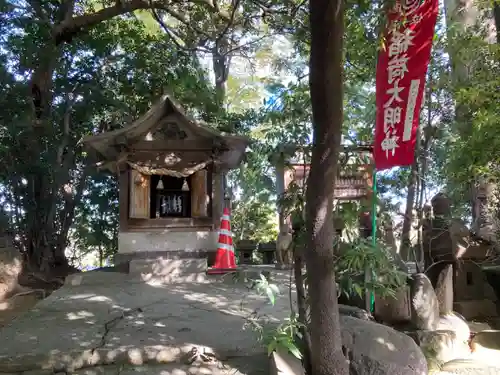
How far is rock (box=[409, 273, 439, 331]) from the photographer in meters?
5.28

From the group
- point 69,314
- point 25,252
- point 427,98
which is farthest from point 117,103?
point 427,98

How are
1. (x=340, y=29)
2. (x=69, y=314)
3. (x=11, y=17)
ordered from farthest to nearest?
(x=11, y=17) < (x=69, y=314) < (x=340, y=29)

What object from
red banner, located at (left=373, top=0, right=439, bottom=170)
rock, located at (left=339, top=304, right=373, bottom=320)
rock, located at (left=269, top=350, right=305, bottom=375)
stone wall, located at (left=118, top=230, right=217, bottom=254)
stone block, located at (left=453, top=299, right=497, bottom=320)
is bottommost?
stone block, located at (left=453, top=299, right=497, bottom=320)

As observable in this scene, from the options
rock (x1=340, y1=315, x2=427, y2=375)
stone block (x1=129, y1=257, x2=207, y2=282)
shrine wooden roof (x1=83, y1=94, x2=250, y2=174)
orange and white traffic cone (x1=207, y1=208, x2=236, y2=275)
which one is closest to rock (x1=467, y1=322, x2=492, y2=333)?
rock (x1=340, y1=315, x2=427, y2=375)

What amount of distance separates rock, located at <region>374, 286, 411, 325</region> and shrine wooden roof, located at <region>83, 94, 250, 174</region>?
5.72m

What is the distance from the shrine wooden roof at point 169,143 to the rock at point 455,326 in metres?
6.05

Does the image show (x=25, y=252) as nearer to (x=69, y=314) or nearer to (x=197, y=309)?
(x=69, y=314)

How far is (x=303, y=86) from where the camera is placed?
479 cm

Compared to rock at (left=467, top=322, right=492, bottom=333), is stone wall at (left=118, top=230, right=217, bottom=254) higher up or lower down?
higher up

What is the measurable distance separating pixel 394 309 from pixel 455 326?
3.50 feet

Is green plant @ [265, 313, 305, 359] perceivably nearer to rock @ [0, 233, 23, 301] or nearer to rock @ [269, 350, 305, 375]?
rock @ [269, 350, 305, 375]

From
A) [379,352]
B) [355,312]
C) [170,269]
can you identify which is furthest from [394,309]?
[170,269]

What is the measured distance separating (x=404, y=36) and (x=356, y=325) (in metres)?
3.08

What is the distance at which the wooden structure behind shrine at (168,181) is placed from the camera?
9922 millimetres
